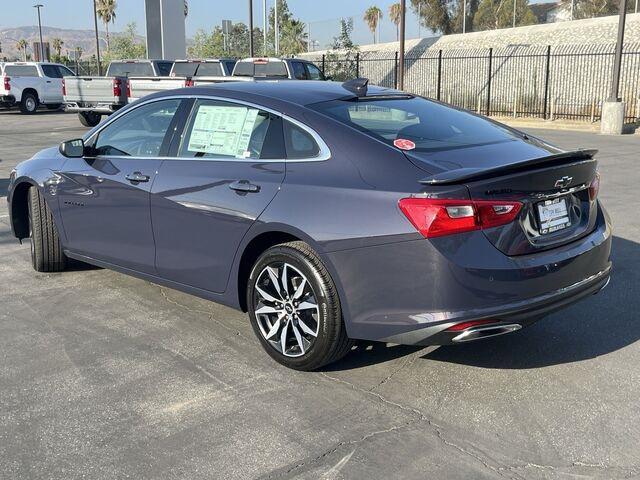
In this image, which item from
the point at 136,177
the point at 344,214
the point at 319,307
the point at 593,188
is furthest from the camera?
the point at 136,177

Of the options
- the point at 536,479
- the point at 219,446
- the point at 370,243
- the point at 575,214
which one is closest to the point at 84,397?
the point at 219,446

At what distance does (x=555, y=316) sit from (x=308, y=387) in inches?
78.8

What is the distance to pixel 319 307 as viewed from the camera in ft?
12.1

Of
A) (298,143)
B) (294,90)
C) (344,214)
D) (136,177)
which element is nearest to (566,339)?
(344,214)

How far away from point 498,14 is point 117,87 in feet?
176

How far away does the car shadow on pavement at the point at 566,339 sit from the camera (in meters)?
4.09

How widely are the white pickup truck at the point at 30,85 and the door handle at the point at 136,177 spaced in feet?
77.6

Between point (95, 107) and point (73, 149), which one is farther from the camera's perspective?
point (95, 107)

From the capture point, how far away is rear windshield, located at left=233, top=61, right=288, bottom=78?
19.1m

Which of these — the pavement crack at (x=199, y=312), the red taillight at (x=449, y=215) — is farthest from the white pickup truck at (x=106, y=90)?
the red taillight at (x=449, y=215)

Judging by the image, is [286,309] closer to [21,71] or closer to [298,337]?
[298,337]

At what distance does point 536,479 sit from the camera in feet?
9.46

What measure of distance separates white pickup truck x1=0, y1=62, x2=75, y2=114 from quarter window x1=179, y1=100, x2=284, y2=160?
2398cm

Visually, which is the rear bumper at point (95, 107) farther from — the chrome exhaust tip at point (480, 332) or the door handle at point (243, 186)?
the chrome exhaust tip at point (480, 332)
